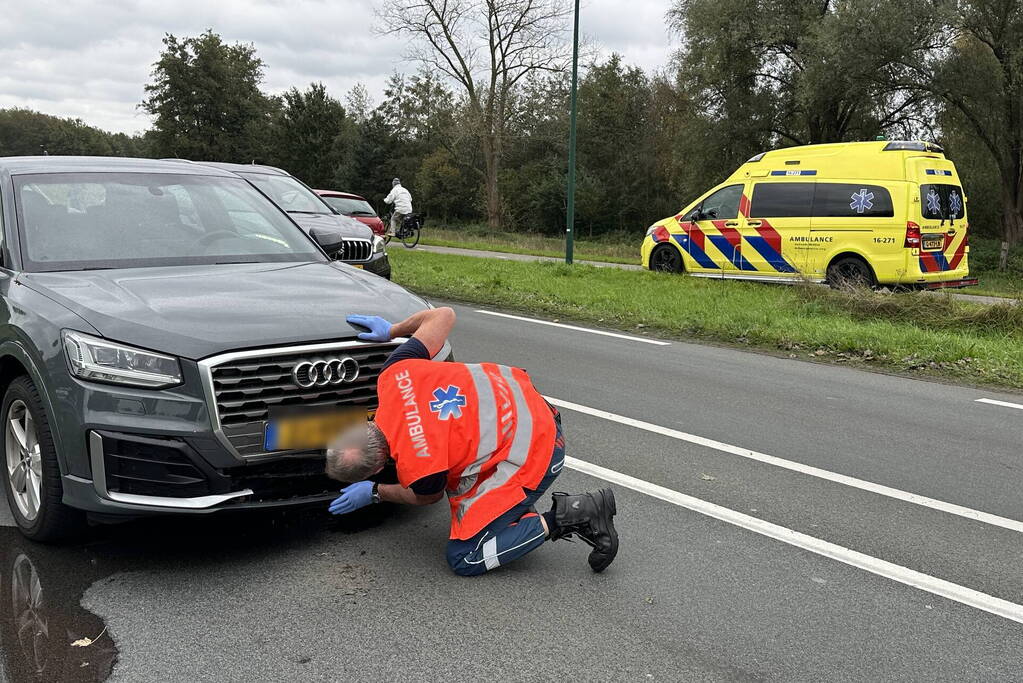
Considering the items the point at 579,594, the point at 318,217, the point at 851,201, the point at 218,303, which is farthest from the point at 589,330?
the point at 579,594

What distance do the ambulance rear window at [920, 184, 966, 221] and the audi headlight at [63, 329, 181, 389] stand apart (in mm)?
13409

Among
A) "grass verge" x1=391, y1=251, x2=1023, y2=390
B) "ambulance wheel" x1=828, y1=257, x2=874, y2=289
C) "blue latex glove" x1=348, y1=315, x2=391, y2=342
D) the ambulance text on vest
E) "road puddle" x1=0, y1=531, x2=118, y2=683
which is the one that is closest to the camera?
"road puddle" x1=0, y1=531, x2=118, y2=683

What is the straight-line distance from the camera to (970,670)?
10.1 feet

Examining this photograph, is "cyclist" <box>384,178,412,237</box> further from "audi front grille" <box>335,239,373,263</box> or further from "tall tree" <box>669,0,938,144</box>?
"audi front grille" <box>335,239,373,263</box>

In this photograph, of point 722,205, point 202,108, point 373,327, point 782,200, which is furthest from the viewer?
point 202,108

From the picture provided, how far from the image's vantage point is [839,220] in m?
14.8

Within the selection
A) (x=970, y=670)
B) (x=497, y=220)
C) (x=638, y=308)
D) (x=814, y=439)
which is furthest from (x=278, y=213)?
(x=497, y=220)

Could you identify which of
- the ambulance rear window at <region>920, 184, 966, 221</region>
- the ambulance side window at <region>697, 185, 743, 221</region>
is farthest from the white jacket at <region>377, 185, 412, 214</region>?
the ambulance rear window at <region>920, 184, 966, 221</region>

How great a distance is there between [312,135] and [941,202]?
58441mm

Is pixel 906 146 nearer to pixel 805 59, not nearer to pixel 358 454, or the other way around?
pixel 358 454

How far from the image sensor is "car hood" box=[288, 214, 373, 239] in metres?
11.0

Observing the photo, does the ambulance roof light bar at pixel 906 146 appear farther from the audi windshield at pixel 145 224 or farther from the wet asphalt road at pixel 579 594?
the audi windshield at pixel 145 224

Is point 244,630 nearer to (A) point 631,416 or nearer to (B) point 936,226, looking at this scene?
(A) point 631,416

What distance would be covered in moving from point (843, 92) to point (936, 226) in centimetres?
1487
